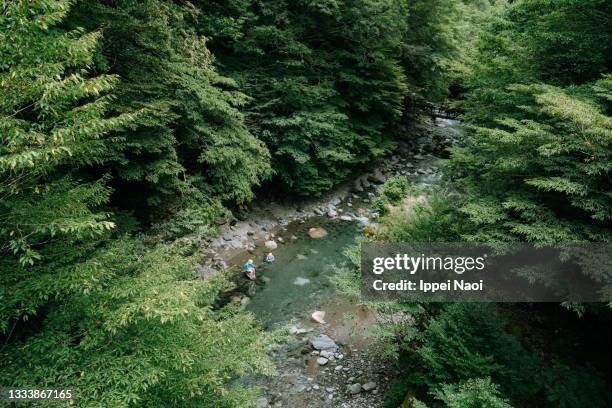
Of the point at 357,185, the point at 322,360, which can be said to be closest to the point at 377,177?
the point at 357,185

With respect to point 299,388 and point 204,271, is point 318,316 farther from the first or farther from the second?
point 204,271

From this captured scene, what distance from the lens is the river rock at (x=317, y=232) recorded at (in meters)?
11.6

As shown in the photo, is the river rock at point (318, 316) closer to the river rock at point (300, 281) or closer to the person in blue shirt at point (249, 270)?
the river rock at point (300, 281)

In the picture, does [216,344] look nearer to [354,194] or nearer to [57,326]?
[57,326]

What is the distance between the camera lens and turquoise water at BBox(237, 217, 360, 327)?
8.52 metres

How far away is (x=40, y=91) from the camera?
3.38 meters

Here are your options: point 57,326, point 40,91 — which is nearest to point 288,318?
point 57,326

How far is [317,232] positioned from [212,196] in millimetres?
3840

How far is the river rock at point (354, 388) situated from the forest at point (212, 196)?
68cm

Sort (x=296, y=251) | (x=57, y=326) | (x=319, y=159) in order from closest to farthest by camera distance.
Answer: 1. (x=57, y=326)
2. (x=296, y=251)
3. (x=319, y=159)

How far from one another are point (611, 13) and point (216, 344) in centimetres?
905

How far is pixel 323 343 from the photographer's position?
7.54 m

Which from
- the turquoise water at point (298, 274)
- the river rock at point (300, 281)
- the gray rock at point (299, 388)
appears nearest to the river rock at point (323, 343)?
the turquoise water at point (298, 274)

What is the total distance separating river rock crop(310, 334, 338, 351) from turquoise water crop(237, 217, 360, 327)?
0.82 metres
